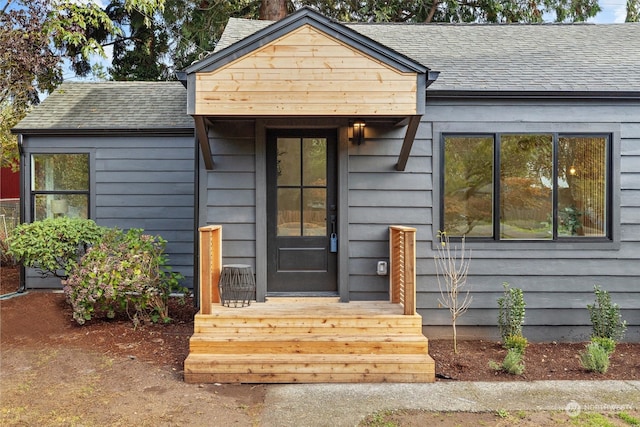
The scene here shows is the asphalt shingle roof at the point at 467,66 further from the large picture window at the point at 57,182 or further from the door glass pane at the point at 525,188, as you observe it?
the door glass pane at the point at 525,188

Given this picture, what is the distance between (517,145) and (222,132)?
3.35 metres

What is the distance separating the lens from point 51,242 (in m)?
5.62

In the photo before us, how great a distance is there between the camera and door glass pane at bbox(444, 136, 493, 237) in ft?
16.8

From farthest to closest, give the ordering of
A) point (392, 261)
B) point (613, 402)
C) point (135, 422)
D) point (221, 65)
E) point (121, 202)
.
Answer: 1. point (121, 202)
2. point (392, 261)
3. point (221, 65)
4. point (613, 402)
5. point (135, 422)

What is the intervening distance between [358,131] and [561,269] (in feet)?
9.18

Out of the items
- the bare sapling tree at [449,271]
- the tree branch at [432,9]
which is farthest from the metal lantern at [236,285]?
the tree branch at [432,9]

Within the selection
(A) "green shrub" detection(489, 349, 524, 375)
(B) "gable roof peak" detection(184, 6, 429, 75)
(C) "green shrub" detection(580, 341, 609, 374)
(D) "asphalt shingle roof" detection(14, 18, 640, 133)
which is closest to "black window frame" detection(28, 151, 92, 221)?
(D) "asphalt shingle roof" detection(14, 18, 640, 133)

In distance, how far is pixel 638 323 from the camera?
5.12 metres

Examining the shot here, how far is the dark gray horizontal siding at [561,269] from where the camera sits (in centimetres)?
512

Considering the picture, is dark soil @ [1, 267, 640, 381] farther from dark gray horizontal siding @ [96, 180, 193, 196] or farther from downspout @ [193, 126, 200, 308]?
dark gray horizontal siding @ [96, 180, 193, 196]

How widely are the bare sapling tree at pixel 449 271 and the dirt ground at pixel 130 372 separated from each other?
0.44 metres

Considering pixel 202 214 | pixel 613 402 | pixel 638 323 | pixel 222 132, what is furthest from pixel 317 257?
pixel 638 323

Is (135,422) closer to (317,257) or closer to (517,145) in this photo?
(317,257)

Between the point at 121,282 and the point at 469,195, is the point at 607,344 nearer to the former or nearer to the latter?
the point at 469,195
